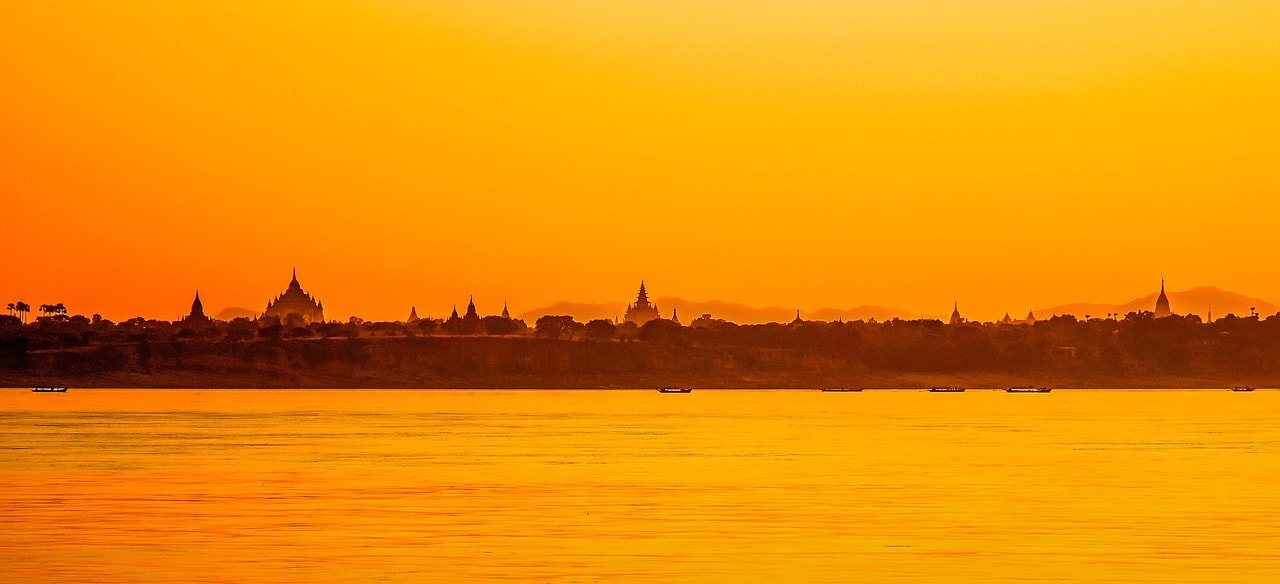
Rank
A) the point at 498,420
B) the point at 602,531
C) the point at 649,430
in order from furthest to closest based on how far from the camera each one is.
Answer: the point at 498,420 → the point at 649,430 → the point at 602,531

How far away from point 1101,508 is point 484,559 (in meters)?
22.0

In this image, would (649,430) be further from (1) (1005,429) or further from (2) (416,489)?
(2) (416,489)

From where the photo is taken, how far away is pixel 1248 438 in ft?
363

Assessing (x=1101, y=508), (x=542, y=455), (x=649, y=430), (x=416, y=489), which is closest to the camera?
(x=1101, y=508)

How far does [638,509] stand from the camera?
54.5 metres

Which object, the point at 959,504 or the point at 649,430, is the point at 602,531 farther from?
the point at 649,430

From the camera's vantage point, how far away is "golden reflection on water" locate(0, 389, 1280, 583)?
39375 mm

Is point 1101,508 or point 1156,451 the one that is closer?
point 1101,508

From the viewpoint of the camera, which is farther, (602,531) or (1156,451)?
(1156,451)

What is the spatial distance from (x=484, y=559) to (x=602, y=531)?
7.11m

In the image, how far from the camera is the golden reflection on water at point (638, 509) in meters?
39.4

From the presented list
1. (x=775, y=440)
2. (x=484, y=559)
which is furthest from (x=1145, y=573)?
(x=775, y=440)

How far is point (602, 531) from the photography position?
155 ft

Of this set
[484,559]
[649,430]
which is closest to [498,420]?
[649,430]
